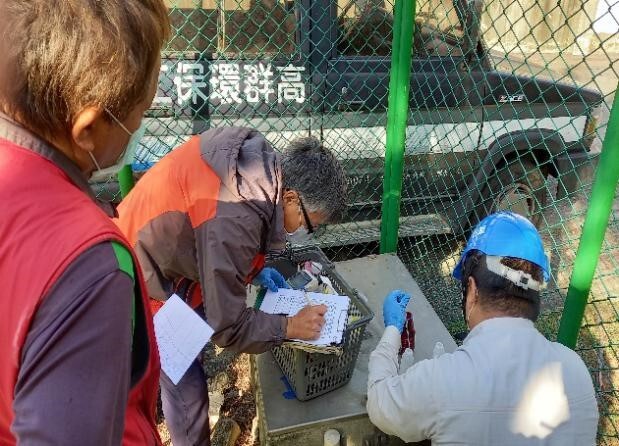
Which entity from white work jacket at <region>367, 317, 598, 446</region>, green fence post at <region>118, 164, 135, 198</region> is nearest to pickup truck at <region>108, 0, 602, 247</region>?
green fence post at <region>118, 164, 135, 198</region>

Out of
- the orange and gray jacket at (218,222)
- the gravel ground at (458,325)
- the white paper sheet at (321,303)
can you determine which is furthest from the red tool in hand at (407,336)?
the gravel ground at (458,325)

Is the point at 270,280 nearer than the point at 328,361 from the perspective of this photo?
No

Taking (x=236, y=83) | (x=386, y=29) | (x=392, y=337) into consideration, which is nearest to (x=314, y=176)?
(x=392, y=337)

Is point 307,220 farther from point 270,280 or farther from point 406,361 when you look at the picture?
point 406,361

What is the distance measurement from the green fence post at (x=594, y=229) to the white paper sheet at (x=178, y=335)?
4.24ft

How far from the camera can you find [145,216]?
70.3 inches

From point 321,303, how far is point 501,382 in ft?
2.40

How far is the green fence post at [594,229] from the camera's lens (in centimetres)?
164

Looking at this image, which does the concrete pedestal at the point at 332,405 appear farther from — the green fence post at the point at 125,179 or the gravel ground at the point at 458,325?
the green fence post at the point at 125,179

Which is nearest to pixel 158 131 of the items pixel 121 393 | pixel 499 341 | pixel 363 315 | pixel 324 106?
pixel 324 106

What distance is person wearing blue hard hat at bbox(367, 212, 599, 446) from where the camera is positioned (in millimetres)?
1388

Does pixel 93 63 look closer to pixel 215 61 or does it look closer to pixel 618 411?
pixel 215 61

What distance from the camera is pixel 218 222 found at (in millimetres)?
1611

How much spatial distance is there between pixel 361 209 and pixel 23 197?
3.10 m
